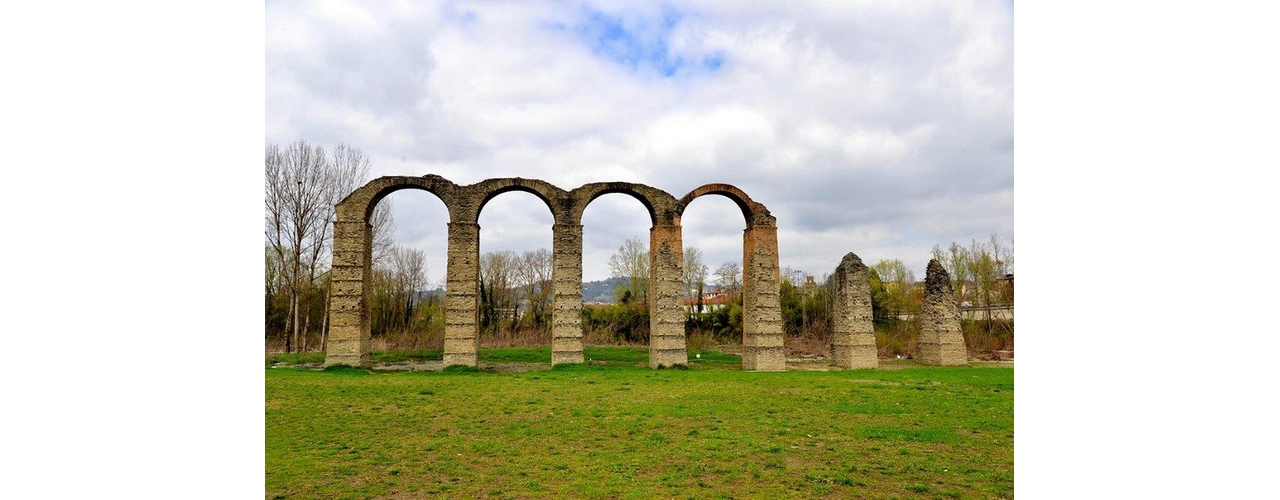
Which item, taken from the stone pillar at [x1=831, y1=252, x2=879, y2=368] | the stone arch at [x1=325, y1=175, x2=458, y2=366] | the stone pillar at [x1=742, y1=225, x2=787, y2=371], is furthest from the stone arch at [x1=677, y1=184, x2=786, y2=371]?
the stone arch at [x1=325, y1=175, x2=458, y2=366]

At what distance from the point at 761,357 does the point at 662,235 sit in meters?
4.71

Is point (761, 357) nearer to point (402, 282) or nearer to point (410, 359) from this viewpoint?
point (410, 359)

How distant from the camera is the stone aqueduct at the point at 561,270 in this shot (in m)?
18.0

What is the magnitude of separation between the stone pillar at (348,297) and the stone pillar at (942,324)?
18.0 meters

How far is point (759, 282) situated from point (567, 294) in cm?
581

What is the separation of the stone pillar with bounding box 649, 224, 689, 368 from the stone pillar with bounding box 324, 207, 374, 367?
8.46 m

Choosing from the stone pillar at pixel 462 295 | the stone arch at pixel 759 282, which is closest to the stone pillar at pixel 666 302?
the stone arch at pixel 759 282

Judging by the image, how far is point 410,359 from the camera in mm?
22062

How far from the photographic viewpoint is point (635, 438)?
8.69 m

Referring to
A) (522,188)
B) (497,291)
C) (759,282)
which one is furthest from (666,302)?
(497,291)

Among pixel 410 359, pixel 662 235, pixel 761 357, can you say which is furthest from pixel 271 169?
pixel 761 357

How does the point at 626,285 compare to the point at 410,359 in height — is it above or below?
above

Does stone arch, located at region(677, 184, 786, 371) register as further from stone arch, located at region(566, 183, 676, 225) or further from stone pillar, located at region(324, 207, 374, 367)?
stone pillar, located at region(324, 207, 374, 367)

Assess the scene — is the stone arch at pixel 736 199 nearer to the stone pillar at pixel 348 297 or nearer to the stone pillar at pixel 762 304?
the stone pillar at pixel 762 304
